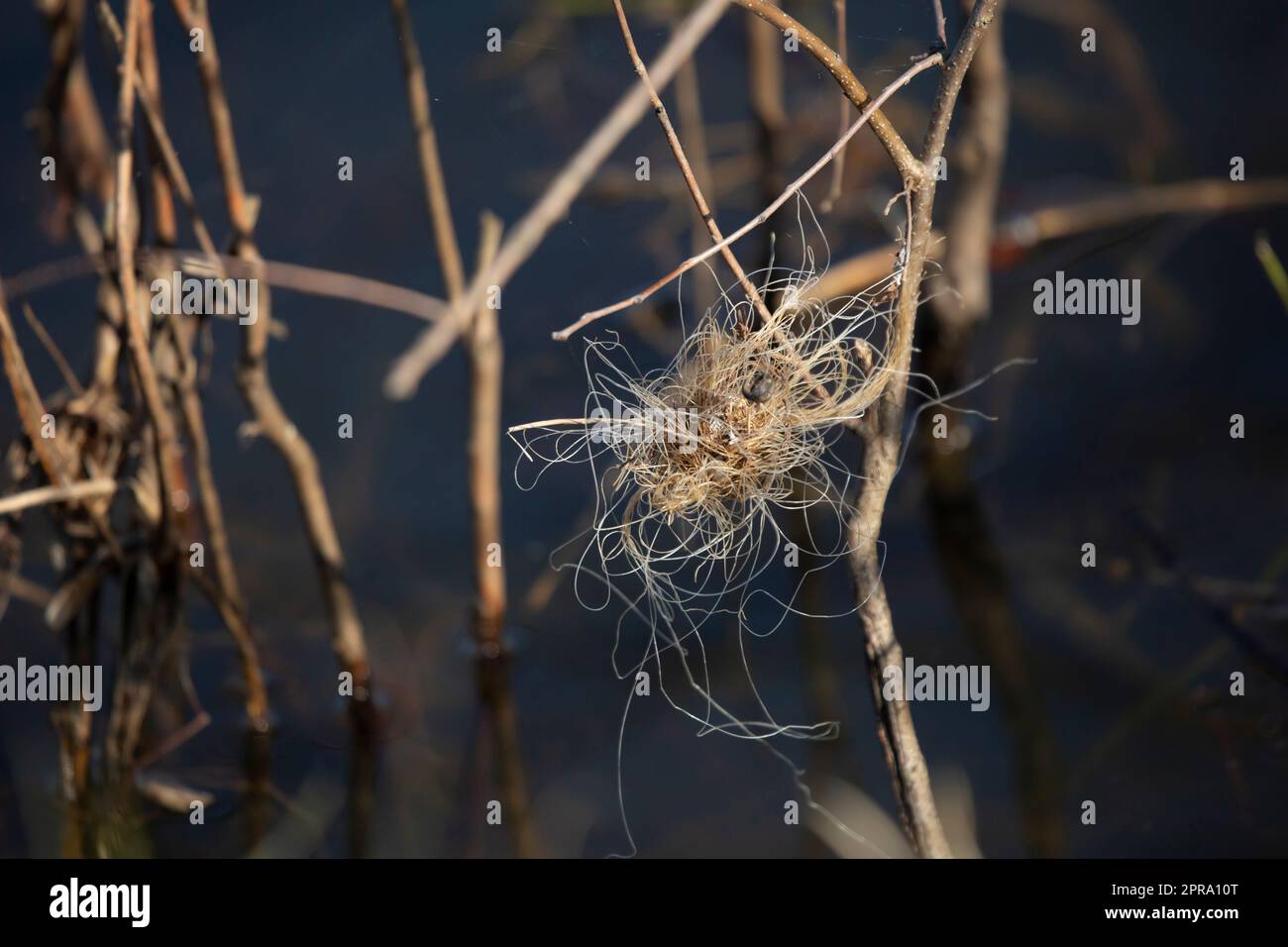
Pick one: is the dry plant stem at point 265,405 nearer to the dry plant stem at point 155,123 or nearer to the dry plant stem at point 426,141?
the dry plant stem at point 155,123

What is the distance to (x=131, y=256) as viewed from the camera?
4.15 feet

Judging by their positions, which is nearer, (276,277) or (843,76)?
(843,76)

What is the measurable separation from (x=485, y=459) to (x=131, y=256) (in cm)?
52

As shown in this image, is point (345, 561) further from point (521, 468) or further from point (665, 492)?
point (665, 492)

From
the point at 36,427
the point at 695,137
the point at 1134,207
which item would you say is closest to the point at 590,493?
the point at 695,137

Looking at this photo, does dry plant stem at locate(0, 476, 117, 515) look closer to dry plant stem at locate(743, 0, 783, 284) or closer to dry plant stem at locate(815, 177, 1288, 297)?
dry plant stem at locate(743, 0, 783, 284)

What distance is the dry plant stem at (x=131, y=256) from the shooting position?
47.6 inches

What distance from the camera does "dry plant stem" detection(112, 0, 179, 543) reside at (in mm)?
1210

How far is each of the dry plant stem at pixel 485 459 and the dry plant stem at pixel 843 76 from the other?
0.60 meters

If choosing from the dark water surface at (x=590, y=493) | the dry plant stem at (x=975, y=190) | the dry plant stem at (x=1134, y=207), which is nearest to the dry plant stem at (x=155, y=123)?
the dark water surface at (x=590, y=493)

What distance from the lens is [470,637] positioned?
1854 mm

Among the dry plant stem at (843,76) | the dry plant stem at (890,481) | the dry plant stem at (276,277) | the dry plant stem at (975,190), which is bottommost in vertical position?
the dry plant stem at (890,481)

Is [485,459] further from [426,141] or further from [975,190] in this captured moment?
[975,190]
